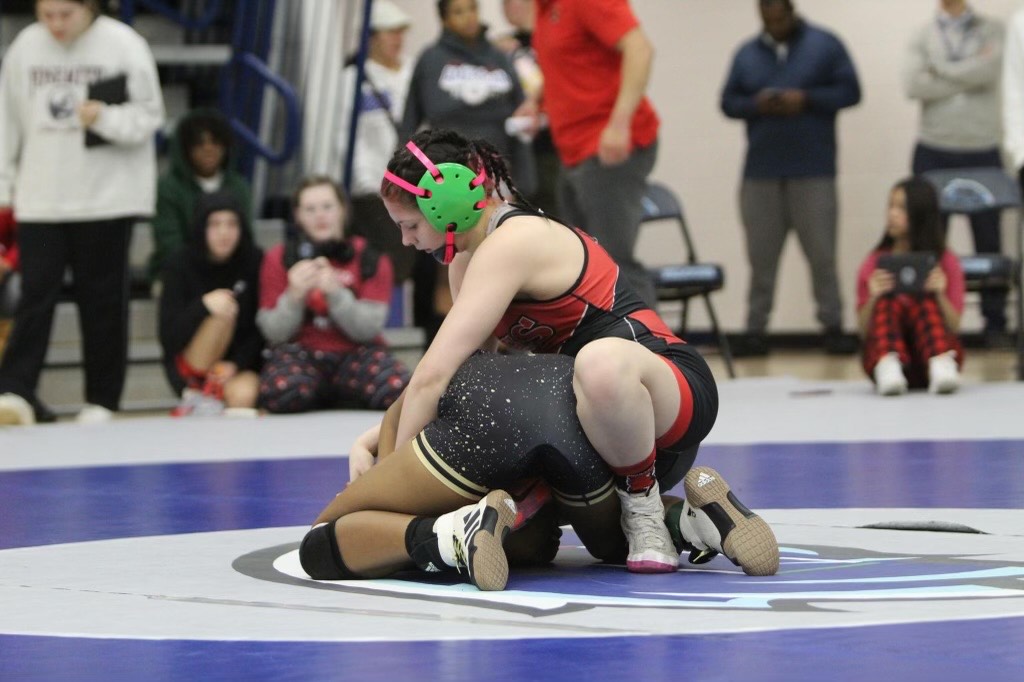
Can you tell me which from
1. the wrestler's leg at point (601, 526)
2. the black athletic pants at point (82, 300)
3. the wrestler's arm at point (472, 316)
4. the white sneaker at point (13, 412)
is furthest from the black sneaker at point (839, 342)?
the wrestler's arm at point (472, 316)

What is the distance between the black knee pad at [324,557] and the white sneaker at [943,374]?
12.4ft

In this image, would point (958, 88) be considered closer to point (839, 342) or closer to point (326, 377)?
point (839, 342)

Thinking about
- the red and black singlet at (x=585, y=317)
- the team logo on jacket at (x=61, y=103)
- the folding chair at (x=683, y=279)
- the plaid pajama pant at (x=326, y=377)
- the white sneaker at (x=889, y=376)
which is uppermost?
the team logo on jacket at (x=61, y=103)

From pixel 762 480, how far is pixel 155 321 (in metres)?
3.75

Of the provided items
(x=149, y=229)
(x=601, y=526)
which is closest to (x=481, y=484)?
(x=601, y=526)

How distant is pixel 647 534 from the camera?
2758 millimetres

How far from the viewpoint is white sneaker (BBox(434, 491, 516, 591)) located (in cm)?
255

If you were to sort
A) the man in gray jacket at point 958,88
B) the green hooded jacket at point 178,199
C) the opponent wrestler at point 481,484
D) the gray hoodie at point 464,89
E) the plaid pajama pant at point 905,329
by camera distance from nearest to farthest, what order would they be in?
the opponent wrestler at point 481,484 < the plaid pajama pant at point 905,329 < the green hooded jacket at point 178,199 < the gray hoodie at point 464,89 < the man in gray jacket at point 958,88

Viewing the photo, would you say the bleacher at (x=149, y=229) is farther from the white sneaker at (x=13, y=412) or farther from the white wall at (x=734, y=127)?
the white wall at (x=734, y=127)

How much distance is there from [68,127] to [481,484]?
3.88m

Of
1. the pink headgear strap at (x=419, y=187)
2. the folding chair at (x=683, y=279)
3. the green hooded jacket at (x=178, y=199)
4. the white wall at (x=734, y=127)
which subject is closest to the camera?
the pink headgear strap at (x=419, y=187)

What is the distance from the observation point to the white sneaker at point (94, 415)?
6.11 m

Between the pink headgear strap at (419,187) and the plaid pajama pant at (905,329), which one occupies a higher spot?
the pink headgear strap at (419,187)

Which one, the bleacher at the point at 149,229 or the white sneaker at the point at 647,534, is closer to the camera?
the white sneaker at the point at 647,534
